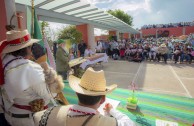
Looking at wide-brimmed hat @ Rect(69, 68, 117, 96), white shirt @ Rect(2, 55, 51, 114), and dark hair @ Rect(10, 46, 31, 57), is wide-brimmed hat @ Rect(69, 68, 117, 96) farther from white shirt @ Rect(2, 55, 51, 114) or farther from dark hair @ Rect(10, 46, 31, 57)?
dark hair @ Rect(10, 46, 31, 57)

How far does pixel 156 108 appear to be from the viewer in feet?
8.29

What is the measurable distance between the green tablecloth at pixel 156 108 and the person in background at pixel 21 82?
3.82ft

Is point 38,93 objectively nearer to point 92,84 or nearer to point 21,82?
point 21,82

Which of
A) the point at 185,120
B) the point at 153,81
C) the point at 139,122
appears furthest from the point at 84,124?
the point at 153,81

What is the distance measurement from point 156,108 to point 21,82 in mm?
1915

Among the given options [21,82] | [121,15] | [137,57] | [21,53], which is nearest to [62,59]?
[21,53]

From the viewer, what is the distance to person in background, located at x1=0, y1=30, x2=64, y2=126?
1464 millimetres

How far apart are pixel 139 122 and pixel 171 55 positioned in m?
11.9

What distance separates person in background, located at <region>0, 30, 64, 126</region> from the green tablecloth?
1.16 meters

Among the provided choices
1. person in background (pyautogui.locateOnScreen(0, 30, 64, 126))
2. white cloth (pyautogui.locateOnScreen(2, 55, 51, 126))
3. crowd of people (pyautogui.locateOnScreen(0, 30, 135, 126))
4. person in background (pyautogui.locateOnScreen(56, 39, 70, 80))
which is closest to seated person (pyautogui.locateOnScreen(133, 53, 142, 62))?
person in background (pyautogui.locateOnScreen(56, 39, 70, 80))

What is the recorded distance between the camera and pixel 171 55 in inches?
505

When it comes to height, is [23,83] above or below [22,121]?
above

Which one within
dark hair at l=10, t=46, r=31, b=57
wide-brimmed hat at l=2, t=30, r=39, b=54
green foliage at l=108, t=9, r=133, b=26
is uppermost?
green foliage at l=108, t=9, r=133, b=26

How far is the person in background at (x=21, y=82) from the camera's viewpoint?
1464 millimetres
